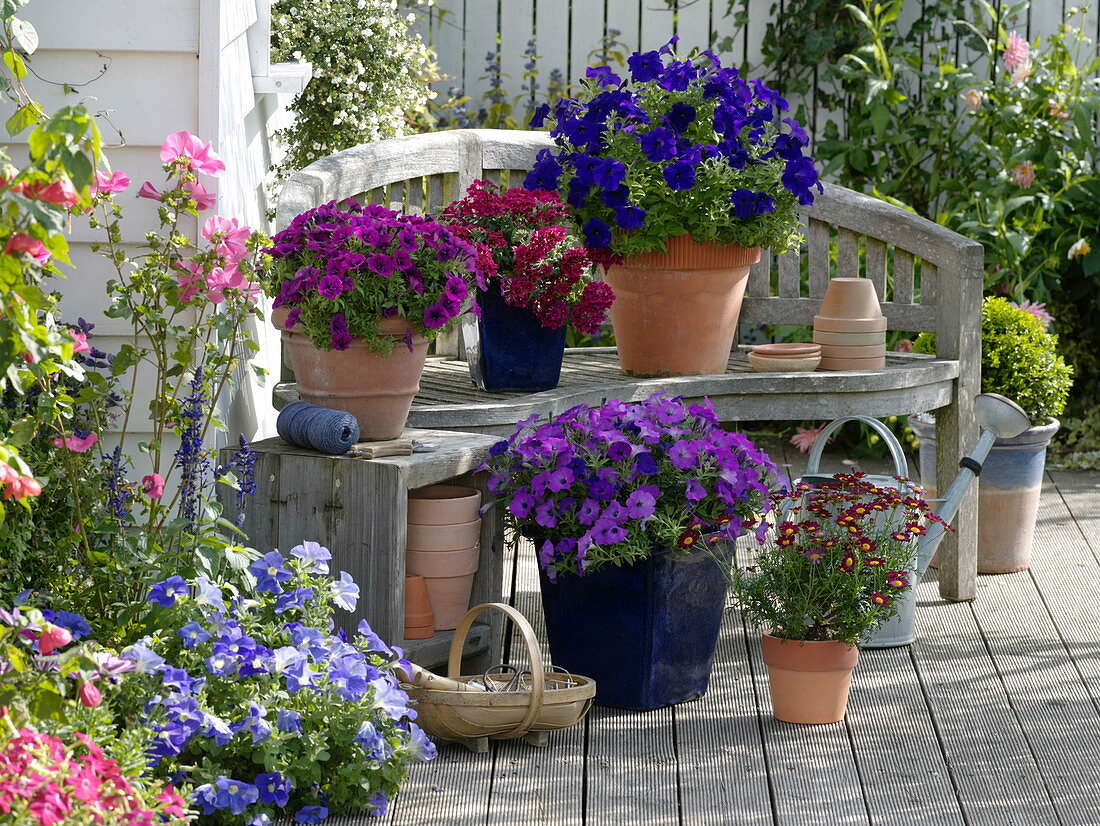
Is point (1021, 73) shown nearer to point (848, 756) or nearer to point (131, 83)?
→ point (848, 756)

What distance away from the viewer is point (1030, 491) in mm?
4090

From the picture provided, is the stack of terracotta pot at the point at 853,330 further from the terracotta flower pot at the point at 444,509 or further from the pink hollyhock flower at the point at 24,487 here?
the pink hollyhock flower at the point at 24,487

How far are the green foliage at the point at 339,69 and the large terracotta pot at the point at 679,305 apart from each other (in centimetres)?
122

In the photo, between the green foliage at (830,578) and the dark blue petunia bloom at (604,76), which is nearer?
the green foliage at (830,578)

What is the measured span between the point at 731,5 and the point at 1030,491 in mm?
2625

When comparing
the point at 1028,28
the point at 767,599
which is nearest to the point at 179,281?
the point at 767,599

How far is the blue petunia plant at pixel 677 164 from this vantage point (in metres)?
3.55

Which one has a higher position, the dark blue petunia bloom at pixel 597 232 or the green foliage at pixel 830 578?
the dark blue petunia bloom at pixel 597 232

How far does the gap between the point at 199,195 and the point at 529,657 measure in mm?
1129

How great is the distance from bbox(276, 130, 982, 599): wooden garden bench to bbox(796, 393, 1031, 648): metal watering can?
0.12m

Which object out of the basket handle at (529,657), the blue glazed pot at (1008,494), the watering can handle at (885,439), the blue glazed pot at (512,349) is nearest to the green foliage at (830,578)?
the watering can handle at (885,439)

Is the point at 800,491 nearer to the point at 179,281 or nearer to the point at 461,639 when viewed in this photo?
the point at 461,639

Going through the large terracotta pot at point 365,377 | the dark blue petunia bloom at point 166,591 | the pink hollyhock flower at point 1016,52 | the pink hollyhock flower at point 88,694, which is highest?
the pink hollyhock flower at point 1016,52

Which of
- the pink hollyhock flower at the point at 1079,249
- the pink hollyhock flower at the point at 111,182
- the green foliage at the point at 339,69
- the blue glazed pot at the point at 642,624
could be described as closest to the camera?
the pink hollyhock flower at the point at 111,182
